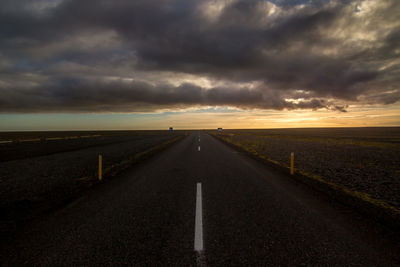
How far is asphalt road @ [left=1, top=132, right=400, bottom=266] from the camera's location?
288 centimetres

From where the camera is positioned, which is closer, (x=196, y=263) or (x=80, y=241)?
(x=196, y=263)

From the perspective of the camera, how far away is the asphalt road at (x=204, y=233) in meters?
2.88

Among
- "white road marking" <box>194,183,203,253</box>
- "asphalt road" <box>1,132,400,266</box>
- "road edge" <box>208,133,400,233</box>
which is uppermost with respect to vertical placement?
"white road marking" <box>194,183,203,253</box>

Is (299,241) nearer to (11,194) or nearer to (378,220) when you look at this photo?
(378,220)

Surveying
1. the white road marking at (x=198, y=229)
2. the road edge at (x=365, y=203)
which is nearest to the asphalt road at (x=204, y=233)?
the white road marking at (x=198, y=229)

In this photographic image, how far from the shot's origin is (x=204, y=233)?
3527 millimetres

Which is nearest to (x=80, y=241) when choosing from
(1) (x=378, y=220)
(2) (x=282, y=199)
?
(2) (x=282, y=199)

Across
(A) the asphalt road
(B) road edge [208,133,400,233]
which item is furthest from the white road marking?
(B) road edge [208,133,400,233]

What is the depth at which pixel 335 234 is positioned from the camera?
354 cm

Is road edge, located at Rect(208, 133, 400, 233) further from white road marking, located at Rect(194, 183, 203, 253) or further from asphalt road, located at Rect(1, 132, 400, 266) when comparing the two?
white road marking, located at Rect(194, 183, 203, 253)

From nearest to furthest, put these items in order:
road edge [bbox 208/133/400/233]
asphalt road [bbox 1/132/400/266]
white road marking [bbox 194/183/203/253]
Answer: asphalt road [bbox 1/132/400/266] → white road marking [bbox 194/183/203/253] → road edge [bbox 208/133/400/233]

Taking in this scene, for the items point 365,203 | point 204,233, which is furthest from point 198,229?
point 365,203

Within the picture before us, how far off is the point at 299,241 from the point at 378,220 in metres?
2.42

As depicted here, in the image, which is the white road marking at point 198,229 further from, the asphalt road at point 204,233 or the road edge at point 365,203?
the road edge at point 365,203
